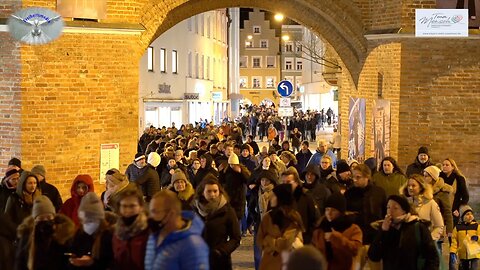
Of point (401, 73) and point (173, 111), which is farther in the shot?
point (173, 111)

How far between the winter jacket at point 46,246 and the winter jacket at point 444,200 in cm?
551

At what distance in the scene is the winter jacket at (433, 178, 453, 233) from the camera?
11055mm

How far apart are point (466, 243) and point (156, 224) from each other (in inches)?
250

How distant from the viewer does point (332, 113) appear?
69750mm

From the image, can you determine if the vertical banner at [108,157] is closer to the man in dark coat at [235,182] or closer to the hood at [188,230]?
the man in dark coat at [235,182]

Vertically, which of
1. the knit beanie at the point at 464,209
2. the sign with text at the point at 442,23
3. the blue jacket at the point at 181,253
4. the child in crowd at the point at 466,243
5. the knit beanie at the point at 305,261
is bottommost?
the child in crowd at the point at 466,243

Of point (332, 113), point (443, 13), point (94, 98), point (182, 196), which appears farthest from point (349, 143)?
point (332, 113)

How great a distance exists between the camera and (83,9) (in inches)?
680

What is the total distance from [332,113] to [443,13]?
5139cm

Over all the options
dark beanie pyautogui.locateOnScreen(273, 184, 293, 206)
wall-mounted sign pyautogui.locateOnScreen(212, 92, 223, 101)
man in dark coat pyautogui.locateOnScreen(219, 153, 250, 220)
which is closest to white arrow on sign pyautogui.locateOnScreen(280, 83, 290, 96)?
man in dark coat pyautogui.locateOnScreen(219, 153, 250, 220)

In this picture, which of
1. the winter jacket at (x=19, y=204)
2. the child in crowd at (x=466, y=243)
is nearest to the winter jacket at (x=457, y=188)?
the child in crowd at (x=466, y=243)

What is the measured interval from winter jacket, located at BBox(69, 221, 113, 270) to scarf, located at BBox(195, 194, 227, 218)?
1.57m

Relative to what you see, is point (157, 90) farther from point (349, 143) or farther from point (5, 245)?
point (5, 245)

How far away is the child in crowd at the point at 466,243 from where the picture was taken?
1162 cm
